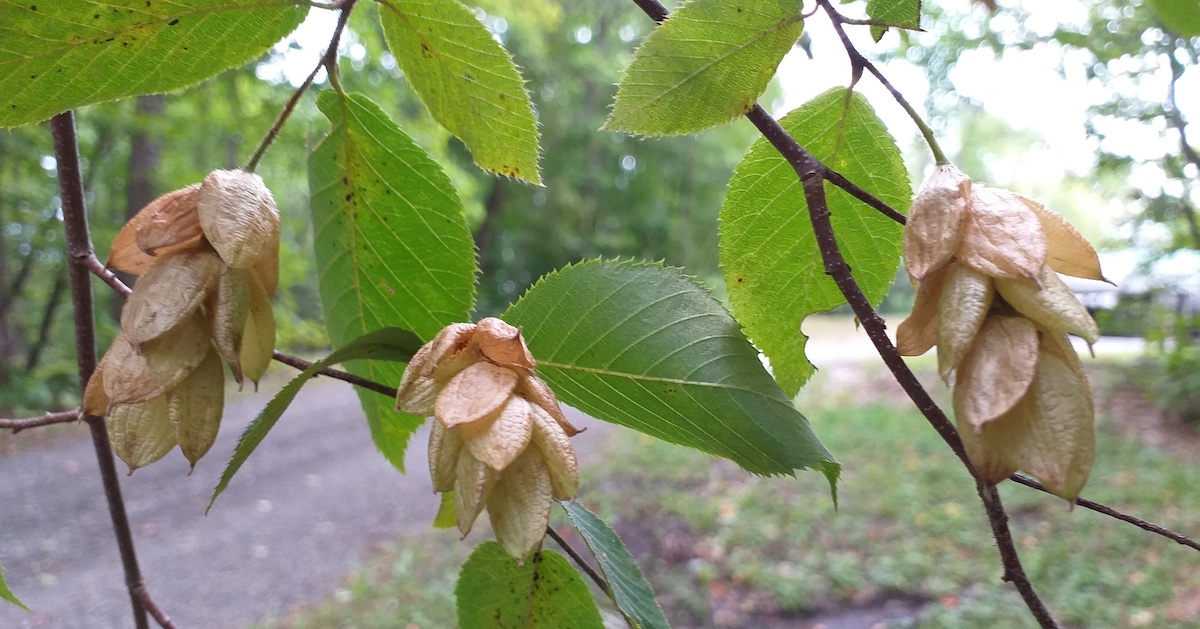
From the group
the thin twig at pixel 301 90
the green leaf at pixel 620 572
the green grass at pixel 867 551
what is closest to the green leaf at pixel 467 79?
the thin twig at pixel 301 90

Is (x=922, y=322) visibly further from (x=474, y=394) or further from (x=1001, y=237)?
(x=474, y=394)

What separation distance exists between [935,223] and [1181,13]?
0.23m

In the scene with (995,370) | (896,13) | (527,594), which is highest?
(896,13)

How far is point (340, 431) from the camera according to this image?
6.50m

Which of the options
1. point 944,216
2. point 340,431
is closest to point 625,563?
point 944,216

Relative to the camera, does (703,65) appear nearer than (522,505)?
No

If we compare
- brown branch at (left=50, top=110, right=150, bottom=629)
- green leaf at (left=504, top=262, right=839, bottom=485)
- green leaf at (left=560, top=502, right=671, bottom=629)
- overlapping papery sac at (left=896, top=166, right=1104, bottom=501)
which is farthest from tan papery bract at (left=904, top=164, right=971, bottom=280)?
brown branch at (left=50, top=110, right=150, bottom=629)

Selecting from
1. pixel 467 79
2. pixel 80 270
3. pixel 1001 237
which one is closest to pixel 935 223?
pixel 1001 237

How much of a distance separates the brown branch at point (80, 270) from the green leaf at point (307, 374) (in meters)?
0.16

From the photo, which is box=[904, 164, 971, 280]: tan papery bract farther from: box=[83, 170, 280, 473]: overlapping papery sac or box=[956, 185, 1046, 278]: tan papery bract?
box=[83, 170, 280, 473]: overlapping papery sac

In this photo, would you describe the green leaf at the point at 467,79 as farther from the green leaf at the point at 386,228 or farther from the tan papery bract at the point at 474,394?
the tan papery bract at the point at 474,394

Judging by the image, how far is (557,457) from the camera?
36 centimetres

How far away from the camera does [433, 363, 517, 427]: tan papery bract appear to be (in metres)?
0.35

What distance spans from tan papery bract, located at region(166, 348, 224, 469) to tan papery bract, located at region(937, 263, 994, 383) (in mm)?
386
